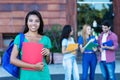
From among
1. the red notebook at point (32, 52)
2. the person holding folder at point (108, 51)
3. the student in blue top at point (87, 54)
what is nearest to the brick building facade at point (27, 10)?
the student in blue top at point (87, 54)

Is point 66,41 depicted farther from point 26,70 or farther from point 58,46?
point 58,46

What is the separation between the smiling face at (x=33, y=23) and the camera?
4.50 m

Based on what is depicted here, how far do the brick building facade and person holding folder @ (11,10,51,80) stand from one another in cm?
1297

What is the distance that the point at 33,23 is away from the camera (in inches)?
177

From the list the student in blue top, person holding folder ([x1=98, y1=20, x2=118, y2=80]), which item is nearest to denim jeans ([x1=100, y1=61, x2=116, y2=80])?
person holding folder ([x1=98, y1=20, x2=118, y2=80])

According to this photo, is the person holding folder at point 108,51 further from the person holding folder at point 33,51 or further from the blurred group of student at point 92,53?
the person holding folder at point 33,51

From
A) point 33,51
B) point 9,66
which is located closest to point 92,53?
point 9,66

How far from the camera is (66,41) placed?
9.55m

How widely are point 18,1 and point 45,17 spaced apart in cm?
139

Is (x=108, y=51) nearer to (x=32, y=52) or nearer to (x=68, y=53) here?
(x=68, y=53)

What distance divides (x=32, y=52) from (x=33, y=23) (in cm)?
34

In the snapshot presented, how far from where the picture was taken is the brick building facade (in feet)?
57.5

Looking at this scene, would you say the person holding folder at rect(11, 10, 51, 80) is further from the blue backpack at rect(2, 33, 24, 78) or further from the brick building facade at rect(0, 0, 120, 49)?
the brick building facade at rect(0, 0, 120, 49)

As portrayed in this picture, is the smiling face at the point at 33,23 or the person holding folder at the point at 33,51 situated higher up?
the smiling face at the point at 33,23
